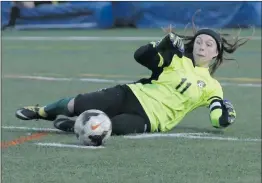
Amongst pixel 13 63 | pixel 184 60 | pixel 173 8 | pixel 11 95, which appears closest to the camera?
pixel 184 60

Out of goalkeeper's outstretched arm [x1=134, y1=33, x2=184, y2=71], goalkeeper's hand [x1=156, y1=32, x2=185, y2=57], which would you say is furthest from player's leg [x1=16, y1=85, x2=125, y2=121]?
goalkeeper's hand [x1=156, y1=32, x2=185, y2=57]

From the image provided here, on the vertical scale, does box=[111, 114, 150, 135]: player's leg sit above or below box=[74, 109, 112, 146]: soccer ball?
below

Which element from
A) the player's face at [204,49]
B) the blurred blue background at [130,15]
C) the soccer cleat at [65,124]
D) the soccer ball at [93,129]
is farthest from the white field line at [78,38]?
the soccer ball at [93,129]

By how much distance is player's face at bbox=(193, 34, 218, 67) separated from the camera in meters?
8.29

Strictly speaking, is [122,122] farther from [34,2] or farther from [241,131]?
[34,2]

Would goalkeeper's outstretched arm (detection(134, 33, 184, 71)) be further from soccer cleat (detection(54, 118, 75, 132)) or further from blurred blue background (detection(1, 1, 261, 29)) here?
blurred blue background (detection(1, 1, 261, 29))

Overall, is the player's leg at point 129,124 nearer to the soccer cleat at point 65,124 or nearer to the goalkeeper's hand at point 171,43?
the soccer cleat at point 65,124

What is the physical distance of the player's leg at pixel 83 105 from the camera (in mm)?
8016

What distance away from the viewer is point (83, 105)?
7.98m

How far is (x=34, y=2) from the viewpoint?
919 inches

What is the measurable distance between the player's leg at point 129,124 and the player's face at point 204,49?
85 centimetres

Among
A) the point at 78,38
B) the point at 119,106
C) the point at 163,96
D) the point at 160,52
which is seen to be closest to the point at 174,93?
the point at 163,96

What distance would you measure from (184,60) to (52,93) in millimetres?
3339

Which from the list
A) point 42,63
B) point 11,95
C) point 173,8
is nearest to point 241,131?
point 11,95
